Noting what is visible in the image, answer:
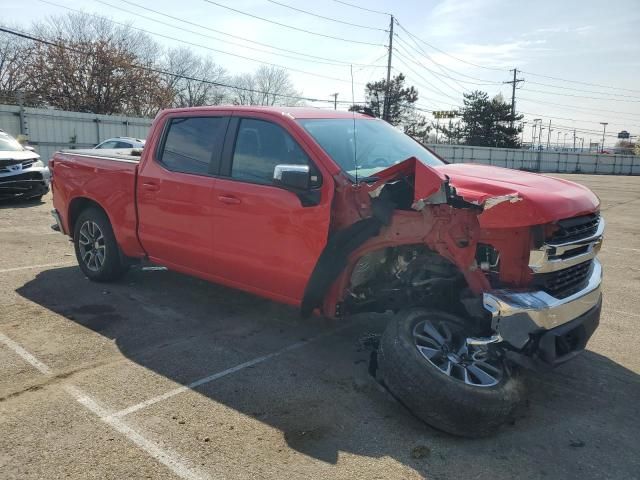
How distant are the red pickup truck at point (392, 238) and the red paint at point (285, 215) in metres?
0.01

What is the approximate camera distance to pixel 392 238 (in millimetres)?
3654

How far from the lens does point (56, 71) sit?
34.9m

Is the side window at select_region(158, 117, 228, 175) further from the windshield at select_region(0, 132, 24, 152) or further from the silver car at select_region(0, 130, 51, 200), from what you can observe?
the windshield at select_region(0, 132, 24, 152)

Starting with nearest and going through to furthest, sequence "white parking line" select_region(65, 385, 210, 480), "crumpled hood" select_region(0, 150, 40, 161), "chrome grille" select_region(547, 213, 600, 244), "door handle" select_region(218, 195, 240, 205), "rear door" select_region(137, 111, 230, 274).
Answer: "white parking line" select_region(65, 385, 210, 480)
"chrome grille" select_region(547, 213, 600, 244)
"door handle" select_region(218, 195, 240, 205)
"rear door" select_region(137, 111, 230, 274)
"crumpled hood" select_region(0, 150, 40, 161)

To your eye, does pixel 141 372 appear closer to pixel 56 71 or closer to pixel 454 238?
pixel 454 238

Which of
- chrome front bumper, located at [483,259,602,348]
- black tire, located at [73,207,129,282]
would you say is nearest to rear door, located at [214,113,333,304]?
chrome front bumper, located at [483,259,602,348]

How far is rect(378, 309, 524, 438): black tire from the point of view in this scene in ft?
10.0

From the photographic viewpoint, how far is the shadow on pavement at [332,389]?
3.01 metres

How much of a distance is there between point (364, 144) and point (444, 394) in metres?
2.26

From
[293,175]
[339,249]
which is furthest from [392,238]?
[293,175]

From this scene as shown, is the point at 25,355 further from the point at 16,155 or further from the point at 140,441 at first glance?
the point at 16,155

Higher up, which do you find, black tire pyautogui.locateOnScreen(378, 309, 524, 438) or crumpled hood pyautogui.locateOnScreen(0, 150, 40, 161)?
crumpled hood pyautogui.locateOnScreen(0, 150, 40, 161)

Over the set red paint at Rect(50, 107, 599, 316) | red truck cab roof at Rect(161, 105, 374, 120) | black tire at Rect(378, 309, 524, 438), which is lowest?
black tire at Rect(378, 309, 524, 438)

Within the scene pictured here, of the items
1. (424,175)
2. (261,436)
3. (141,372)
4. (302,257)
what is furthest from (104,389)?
(424,175)
